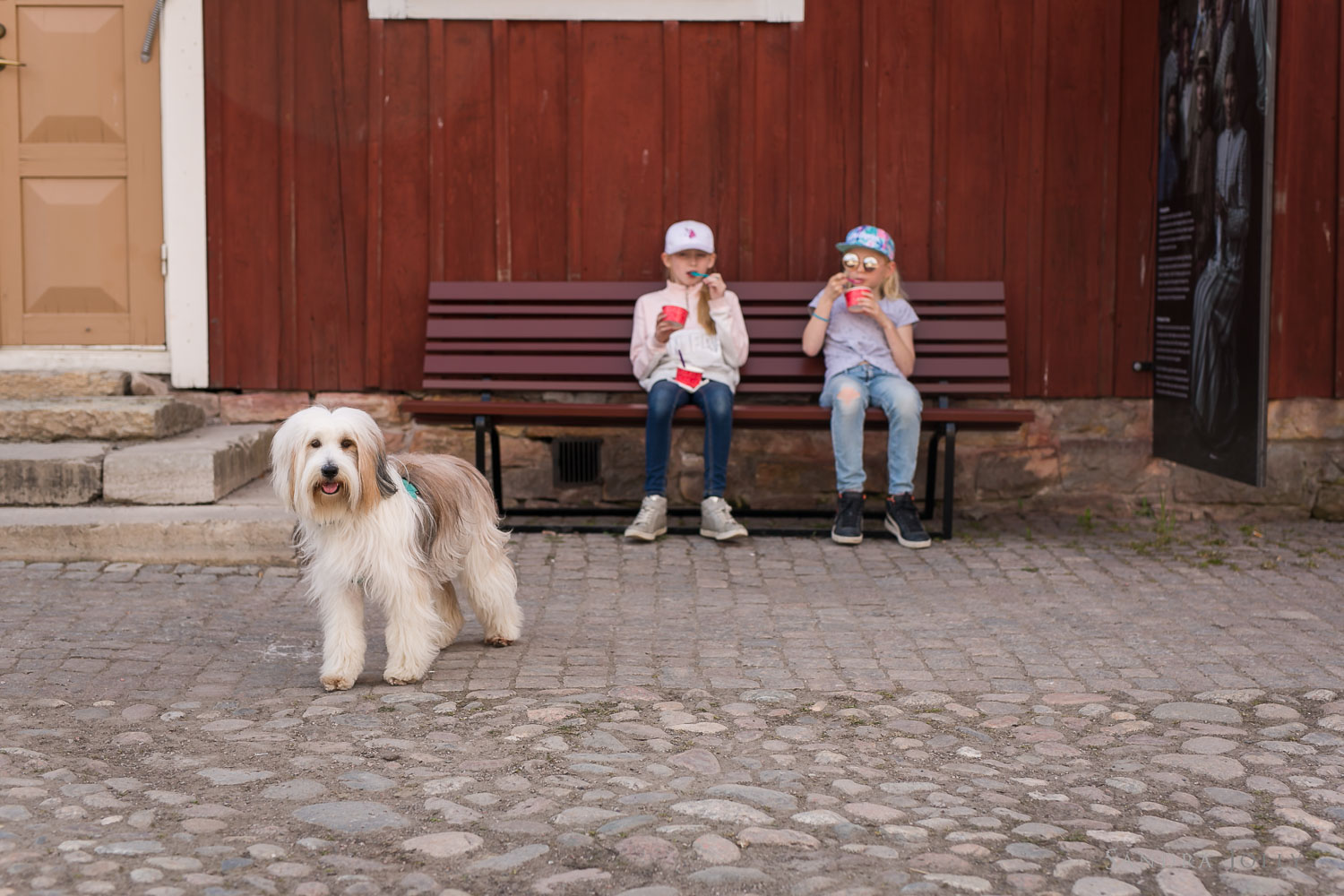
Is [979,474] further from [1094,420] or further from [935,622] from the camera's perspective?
[935,622]

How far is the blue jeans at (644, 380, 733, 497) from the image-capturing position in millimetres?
7273

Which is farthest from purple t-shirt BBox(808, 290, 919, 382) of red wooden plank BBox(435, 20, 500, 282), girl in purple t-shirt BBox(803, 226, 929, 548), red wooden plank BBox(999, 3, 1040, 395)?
red wooden plank BBox(435, 20, 500, 282)

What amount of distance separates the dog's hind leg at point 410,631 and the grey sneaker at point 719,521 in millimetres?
2745

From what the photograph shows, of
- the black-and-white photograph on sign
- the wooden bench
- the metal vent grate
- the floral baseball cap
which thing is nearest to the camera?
the black-and-white photograph on sign

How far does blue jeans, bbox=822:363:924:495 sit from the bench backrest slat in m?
0.50

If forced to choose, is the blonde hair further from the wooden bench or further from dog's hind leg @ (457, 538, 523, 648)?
dog's hind leg @ (457, 538, 523, 648)

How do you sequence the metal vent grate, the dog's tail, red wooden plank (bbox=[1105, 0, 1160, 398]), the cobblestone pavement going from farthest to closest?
the metal vent grate → red wooden plank (bbox=[1105, 0, 1160, 398]) → the dog's tail → the cobblestone pavement

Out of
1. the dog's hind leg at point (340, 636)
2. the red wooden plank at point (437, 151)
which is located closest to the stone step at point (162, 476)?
the red wooden plank at point (437, 151)

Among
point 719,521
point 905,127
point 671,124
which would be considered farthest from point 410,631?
point 905,127

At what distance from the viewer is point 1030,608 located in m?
5.81

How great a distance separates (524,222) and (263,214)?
139 centimetres

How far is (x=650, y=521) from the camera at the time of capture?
7.19 meters

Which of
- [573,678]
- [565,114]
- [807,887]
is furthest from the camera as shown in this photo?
[565,114]

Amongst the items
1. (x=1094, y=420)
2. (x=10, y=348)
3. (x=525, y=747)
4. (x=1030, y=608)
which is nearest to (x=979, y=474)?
(x=1094, y=420)
